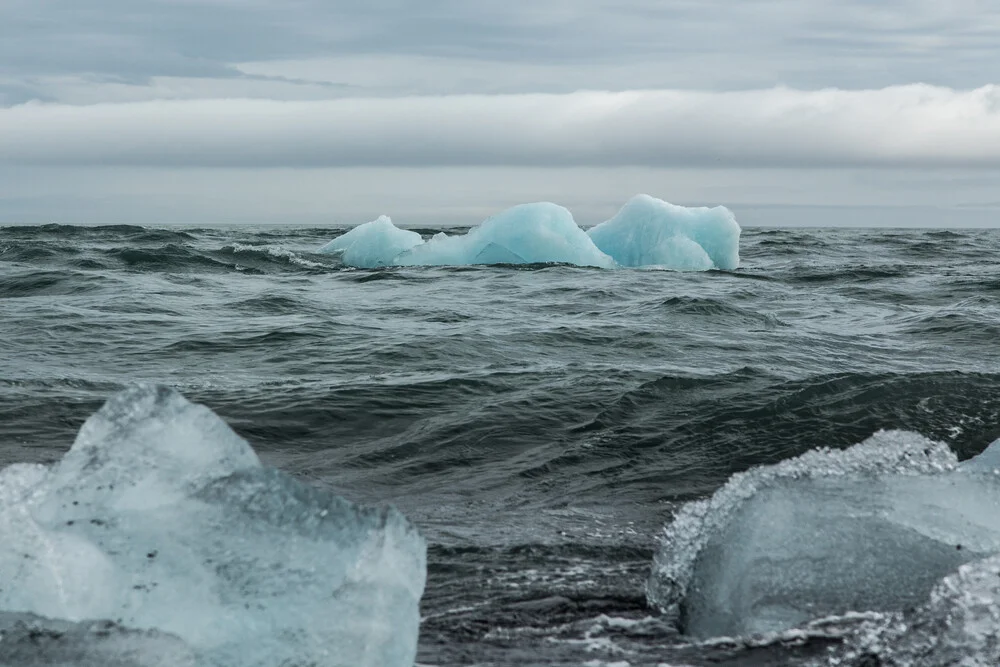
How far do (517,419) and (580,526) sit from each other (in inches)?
89.2

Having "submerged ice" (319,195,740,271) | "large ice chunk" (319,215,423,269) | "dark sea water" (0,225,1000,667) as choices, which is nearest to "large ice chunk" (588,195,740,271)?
"submerged ice" (319,195,740,271)

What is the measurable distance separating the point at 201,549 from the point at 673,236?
18.8m

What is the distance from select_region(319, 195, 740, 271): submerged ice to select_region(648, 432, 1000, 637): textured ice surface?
1658cm

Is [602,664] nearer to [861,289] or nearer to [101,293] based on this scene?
[101,293]

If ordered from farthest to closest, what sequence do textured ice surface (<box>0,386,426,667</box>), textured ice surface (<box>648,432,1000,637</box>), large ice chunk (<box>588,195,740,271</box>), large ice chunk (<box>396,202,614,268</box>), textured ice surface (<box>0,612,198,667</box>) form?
large ice chunk (<box>588,195,740,271</box>) < large ice chunk (<box>396,202,614,268</box>) < textured ice surface (<box>648,432,1000,637</box>) < textured ice surface (<box>0,386,426,667</box>) < textured ice surface (<box>0,612,198,667</box>)

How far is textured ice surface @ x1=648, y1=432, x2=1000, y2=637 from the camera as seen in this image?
11.6ft

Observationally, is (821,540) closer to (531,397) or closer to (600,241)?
(531,397)

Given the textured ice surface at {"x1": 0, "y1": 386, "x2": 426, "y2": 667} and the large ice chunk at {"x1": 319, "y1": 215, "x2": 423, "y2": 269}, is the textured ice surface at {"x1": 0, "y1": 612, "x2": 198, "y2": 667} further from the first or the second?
the large ice chunk at {"x1": 319, "y1": 215, "x2": 423, "y2": 269}

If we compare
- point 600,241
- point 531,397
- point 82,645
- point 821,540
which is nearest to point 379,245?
point 600,241

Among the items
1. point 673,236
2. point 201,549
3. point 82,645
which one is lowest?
point 82,645

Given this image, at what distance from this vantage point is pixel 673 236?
2119 centimetres

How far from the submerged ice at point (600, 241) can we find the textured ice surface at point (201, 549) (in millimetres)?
17562

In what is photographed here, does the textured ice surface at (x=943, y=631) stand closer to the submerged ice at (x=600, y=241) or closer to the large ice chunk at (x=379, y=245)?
the submerged ice at (x=600, y=241)

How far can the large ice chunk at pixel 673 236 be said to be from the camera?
20.9 meters
